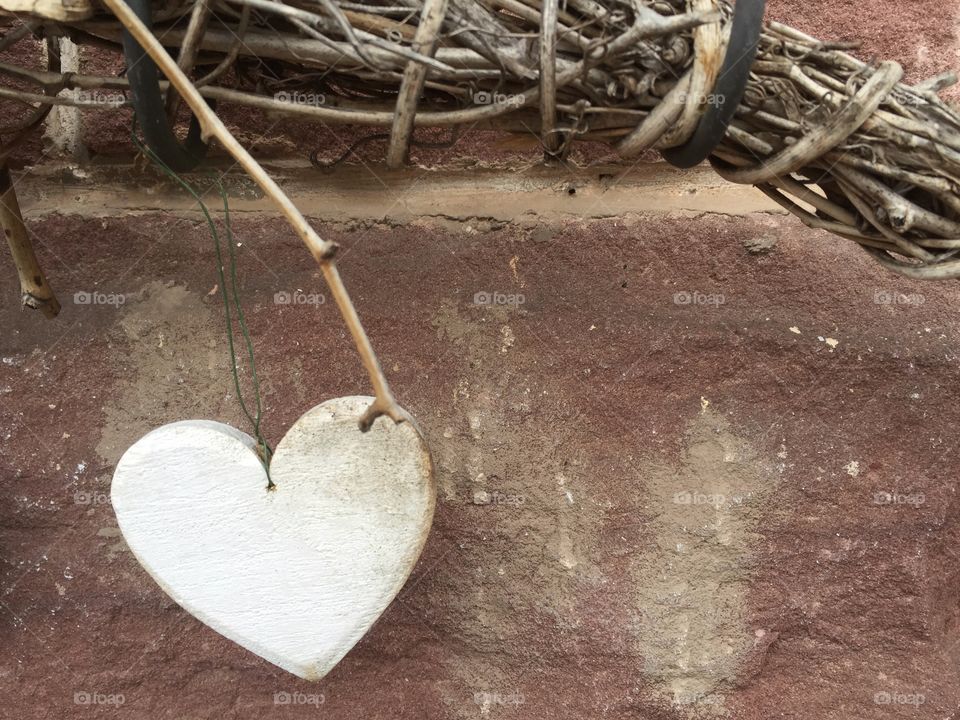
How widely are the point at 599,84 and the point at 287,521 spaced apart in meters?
0.36

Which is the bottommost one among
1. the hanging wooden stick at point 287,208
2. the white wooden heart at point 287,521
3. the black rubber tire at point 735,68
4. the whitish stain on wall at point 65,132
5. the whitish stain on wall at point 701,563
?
the whitish stain on wall at point 701,563

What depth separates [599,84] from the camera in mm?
621

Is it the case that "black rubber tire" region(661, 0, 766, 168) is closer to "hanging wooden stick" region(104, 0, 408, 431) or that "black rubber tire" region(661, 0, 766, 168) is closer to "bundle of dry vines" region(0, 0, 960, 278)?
"bundle of dry vines" region(0, 0, 960, 278)

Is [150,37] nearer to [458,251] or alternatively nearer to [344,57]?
[344,57]

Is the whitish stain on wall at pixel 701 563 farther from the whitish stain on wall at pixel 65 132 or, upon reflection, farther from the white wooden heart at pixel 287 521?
the whitish stain on wall at pixel 65 132

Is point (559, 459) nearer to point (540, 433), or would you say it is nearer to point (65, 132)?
point (540, 433)

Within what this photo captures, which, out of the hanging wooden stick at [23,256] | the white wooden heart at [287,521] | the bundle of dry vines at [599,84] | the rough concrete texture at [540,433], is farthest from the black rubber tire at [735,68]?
the hanging wooden stick at [23,256]

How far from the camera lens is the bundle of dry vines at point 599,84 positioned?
1.95 ft

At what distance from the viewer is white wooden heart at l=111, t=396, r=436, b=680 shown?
2.00 feet

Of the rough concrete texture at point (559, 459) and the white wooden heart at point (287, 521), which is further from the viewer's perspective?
the rough concrete texture at point (559, 459)

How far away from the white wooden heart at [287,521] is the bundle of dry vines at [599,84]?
0.20m

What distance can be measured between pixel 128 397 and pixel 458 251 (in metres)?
0.32

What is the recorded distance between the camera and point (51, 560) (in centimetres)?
80

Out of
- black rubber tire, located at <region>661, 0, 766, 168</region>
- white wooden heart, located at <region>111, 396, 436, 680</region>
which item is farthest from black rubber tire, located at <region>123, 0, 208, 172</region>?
black rubber tire, located at <region>661, 0, 766, 168</region>
